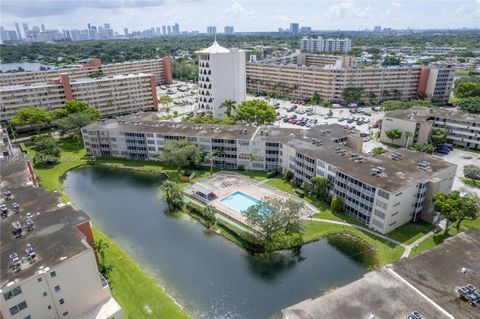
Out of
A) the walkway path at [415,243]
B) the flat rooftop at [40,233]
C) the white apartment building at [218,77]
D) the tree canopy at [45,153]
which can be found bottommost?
the walkway path at [415,243]

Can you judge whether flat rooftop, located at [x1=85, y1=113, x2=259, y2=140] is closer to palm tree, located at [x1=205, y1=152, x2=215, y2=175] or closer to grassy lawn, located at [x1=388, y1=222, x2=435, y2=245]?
palm tree, located at [x1=205, y1=152, x2=215, y2=175]

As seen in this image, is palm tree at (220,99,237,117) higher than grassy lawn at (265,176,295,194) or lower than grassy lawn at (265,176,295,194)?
higher

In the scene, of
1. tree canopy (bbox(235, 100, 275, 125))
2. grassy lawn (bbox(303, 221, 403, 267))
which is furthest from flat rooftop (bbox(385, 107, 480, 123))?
grassy lawn (bbox(303, 221, 403, 267))

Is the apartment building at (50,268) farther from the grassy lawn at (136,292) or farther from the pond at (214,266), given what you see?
the pond at (214,266)

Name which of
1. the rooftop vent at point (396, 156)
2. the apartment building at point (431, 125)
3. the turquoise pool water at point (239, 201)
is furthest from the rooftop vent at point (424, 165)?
the turquoise pool water at point (239, 201)

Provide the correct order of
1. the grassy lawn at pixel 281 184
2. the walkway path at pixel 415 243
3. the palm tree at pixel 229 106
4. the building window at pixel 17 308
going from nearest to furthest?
the building window at pixel 17 308
the walkway path at pixel 415 243
the grassy lawn at pixel 281 184
the palm tree at pixel 229 106
